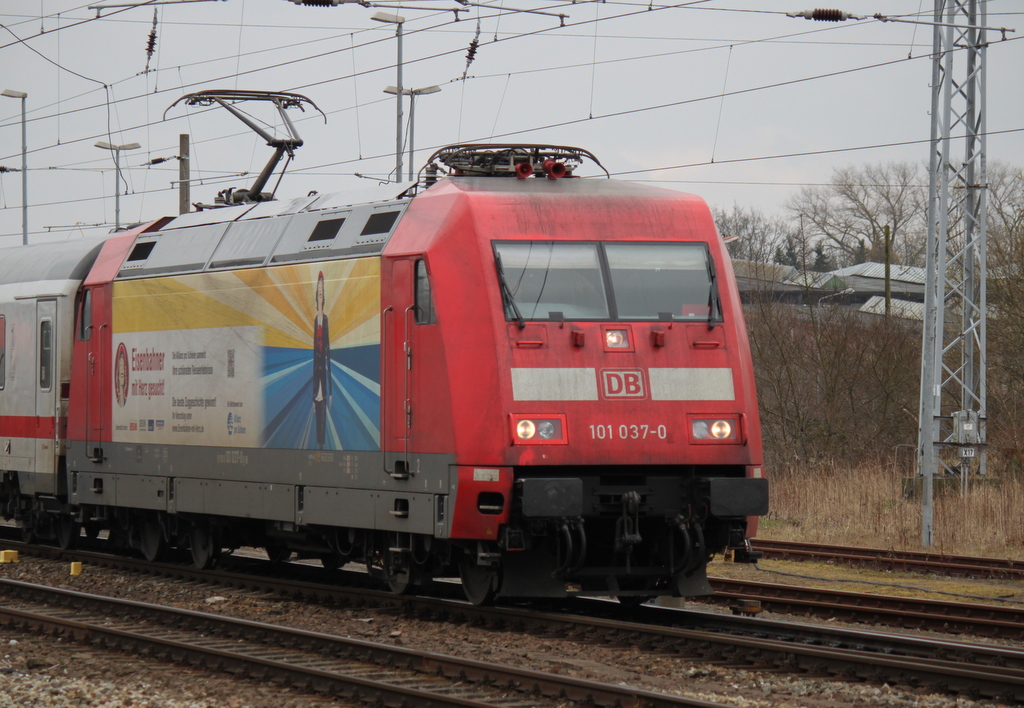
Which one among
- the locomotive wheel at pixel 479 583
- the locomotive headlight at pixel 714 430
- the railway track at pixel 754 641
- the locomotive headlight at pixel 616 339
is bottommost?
the railway track at pixel 754 641

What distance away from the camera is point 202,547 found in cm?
1421

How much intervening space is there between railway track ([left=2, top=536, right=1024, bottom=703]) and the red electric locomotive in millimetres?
261

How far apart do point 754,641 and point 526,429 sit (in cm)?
228

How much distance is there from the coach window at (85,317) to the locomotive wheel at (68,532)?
8.62 ft

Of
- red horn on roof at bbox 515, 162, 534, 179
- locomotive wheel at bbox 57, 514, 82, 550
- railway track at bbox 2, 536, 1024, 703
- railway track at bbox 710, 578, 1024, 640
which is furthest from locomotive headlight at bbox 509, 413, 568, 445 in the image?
locomotive wheel at bbox 57, 514, 82, 550

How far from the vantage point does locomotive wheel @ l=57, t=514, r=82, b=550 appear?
16562 millimetres

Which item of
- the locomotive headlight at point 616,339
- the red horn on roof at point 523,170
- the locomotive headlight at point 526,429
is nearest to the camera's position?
the locomotive headlight at point 526,429

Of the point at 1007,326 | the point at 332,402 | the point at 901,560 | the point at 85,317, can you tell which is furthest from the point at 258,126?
the point at 1007,326

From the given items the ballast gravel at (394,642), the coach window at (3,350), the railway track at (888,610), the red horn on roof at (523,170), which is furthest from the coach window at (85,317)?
the railway track at (888,610)

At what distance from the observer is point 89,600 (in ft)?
40.1

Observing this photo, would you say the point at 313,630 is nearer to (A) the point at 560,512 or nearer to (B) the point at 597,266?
(A) the point at 560,512

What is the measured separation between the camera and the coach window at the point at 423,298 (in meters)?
10.3

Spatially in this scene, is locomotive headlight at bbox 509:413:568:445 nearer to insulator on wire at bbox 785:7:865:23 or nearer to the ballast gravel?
the ballast gravel

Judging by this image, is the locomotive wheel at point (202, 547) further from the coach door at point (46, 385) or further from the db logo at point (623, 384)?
the db logo at point (623, 384)
